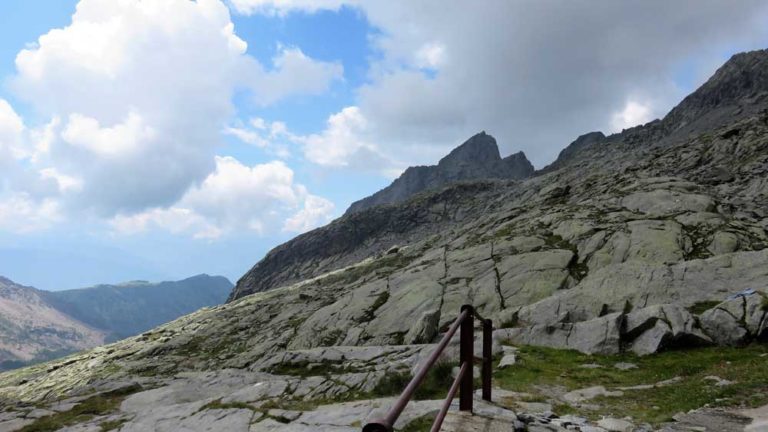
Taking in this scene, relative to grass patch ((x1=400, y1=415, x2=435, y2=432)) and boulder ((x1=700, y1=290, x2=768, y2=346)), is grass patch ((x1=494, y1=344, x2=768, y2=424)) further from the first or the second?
grass patch ((x1=400, y1=415, x2=435, y2=432))

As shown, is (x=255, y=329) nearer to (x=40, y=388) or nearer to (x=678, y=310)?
(x=40, y=388)

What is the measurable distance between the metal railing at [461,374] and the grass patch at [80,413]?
25.7m

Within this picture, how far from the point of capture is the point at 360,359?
28.1 m

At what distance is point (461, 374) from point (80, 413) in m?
29.6

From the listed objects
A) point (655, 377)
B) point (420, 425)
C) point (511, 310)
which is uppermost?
point (511, 310)

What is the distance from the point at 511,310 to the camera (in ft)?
105

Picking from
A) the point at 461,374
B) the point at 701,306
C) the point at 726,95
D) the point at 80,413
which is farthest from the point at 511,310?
the point at 726,95

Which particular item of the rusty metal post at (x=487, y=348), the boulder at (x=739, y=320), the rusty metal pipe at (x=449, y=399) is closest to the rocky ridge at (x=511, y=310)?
the boulder at (x=739, y=320)

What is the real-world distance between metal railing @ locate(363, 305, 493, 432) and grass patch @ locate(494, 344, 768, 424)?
4.55 meters

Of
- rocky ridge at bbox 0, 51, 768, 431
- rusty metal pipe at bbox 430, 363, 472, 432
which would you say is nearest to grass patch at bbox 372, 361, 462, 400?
rocky ridge at bbox 0, 51, 768, 431

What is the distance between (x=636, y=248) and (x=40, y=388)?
9585cm

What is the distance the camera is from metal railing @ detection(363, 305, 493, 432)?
429 centimetres

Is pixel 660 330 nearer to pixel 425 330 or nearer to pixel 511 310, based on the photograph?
pixel 511 310

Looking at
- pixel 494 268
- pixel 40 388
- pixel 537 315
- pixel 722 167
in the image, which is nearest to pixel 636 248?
pixel 494 268
